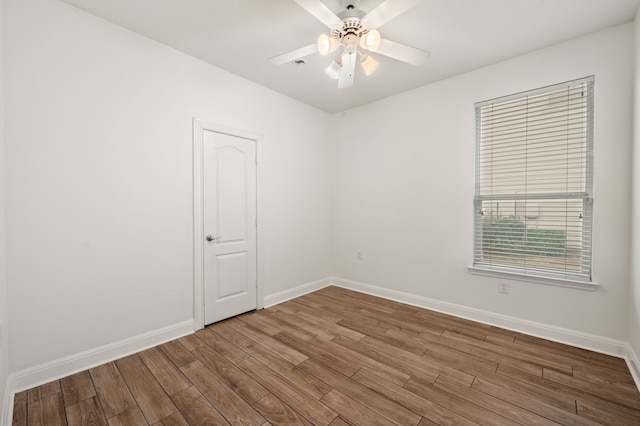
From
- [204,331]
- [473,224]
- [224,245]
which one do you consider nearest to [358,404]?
[204,331]

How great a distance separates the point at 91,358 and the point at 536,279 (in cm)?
394

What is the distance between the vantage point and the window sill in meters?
2.40

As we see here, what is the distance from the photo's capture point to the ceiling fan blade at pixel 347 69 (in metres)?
2.13

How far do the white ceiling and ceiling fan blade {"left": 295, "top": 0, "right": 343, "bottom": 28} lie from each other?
0.74 ft

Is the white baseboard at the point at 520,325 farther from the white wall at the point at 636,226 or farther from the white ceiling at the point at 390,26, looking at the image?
the white ceiling at the point at 390,26

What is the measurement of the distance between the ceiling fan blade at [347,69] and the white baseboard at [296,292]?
2.62m

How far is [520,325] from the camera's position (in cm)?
273

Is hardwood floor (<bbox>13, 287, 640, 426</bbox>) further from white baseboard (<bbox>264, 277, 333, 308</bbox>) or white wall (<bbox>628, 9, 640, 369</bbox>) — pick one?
white baseboard (<bbox>264, 277, 333, 308</bbox>)

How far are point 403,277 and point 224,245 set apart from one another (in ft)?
7.47

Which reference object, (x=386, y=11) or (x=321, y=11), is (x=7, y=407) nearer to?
(x=321, y=11)

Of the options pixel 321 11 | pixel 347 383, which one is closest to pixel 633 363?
pixel 347 383

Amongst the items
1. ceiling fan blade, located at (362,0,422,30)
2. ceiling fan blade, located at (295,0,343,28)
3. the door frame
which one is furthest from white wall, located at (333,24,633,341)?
the door frame

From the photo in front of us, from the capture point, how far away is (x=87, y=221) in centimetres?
217

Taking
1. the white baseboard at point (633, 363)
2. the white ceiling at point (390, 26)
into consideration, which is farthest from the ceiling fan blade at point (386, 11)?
the white baseboard at point (633, 363)
